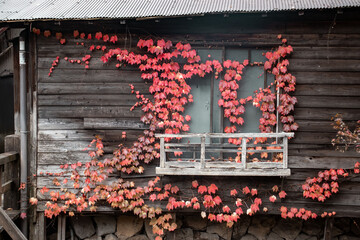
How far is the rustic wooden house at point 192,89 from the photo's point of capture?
5.26 metres

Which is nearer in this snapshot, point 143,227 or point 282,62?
point 282,62

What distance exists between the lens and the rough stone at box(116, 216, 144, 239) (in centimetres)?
605

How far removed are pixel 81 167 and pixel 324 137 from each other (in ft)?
15.4

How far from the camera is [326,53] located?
530cm

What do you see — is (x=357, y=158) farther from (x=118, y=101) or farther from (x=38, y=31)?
(x=38, y=31)

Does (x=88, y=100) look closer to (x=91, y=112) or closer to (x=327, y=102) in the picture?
(x=91, y=112)

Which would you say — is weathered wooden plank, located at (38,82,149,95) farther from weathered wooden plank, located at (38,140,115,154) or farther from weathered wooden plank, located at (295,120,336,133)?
weathered wooden plank, located at (295,120,336,133)

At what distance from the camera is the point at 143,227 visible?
6.12 m

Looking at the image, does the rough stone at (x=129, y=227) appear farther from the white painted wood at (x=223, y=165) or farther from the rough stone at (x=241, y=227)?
the rough stone at (x=241, y=227)

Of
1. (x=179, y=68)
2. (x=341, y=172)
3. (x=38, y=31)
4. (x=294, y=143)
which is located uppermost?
(x=38, y=31)

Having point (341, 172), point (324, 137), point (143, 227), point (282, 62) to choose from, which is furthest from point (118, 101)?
point (341, 172)

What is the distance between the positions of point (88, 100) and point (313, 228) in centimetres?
535

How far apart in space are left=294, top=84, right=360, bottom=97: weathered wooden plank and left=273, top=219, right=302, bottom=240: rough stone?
2708mm

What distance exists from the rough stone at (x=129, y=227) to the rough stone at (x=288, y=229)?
290 cm
